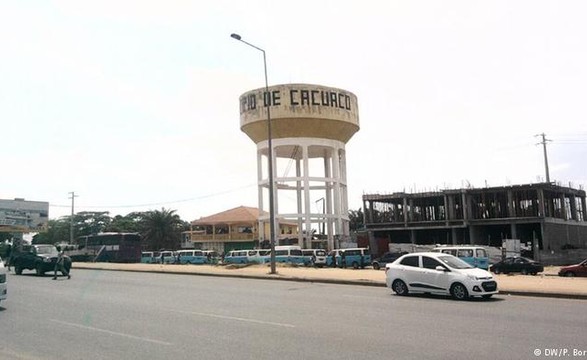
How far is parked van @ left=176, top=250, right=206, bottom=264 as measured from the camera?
4900cm

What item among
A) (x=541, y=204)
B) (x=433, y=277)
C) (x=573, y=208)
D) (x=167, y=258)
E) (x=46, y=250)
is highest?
(x=573, y=208)

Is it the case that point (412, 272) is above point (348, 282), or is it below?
above

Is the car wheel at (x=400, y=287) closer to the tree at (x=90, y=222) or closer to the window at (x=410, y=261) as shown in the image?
the window at (x=410, y=261)

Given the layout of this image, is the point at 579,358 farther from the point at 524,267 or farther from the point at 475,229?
the point at 475,229

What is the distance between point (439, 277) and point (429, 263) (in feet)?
2.15

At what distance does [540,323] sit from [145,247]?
2931 inches

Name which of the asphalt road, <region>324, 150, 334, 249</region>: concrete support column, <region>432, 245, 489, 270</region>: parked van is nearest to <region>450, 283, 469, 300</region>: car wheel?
the asphalt road

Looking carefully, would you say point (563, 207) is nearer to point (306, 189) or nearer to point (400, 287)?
point (306, 189)

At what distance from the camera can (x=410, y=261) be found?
17.6 metres

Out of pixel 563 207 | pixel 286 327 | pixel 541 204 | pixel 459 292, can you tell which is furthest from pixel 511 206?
pixel 286 327

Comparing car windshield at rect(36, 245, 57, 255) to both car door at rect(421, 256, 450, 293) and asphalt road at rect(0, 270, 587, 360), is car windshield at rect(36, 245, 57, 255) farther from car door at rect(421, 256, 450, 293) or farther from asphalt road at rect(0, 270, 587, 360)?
car door at rect(421, 256, 450, 293)

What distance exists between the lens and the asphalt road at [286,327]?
28.1ft

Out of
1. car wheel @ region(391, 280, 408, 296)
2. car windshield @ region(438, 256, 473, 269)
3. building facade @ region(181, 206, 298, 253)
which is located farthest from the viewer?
building facade @ region(181, 206, 298, 253)

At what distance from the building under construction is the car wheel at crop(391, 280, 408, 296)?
33262mm
